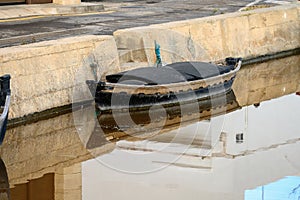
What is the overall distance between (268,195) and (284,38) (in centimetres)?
1094

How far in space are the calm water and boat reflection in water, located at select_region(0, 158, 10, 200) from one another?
0.02 m

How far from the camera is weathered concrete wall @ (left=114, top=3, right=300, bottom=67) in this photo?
17078mm

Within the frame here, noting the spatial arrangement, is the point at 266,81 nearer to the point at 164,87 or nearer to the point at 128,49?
the point at 128,49

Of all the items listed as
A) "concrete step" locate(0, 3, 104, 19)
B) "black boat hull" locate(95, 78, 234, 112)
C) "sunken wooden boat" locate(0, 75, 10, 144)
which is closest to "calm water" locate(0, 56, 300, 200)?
"black boat hull" locate(95, 78, 234, 112)

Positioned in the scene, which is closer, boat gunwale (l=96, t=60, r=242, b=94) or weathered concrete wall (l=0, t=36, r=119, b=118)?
weathered concrete wall (l=0, t=36, r=119, b=118)

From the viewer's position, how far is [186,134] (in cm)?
1477

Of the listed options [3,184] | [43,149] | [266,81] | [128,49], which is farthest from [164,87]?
[3,184]

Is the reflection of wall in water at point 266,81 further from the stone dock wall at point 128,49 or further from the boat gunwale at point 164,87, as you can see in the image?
the boat gunwale at point 164,87

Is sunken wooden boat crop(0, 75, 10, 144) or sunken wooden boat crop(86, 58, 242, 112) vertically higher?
sunken wooden boat crop(0, 75, 10, 144)

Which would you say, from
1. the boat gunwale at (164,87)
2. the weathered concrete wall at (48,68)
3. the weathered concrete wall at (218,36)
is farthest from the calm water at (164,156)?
the weathered concrete wall at (218,36)

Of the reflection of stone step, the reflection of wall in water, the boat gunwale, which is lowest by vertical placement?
the reflection of wall in water

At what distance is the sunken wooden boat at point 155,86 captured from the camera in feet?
50.3

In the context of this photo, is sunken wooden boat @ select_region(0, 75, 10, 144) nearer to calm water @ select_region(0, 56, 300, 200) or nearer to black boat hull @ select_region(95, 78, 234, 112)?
calm water @ select_region(0, 56, 300, 200)

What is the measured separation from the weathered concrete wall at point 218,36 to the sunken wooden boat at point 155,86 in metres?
1.07
